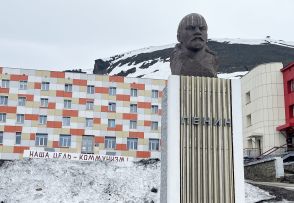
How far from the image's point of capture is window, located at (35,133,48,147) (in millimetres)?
46406

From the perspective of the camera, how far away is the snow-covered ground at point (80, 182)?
969 inches

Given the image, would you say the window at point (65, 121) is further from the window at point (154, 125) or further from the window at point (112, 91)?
the window at point (154, 125)

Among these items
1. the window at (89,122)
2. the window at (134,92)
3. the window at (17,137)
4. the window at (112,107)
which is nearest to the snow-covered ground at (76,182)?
the window at (17,137)

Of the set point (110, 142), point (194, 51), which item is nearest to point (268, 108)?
point (110, 142)

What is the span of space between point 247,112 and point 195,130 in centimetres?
3802

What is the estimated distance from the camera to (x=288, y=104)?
46.1 meters

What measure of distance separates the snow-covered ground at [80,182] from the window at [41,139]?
44.9 ft

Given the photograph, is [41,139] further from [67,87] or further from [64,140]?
[67,87]

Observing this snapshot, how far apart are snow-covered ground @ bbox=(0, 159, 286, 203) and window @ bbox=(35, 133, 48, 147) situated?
13.7 m

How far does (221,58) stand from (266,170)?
8727cm

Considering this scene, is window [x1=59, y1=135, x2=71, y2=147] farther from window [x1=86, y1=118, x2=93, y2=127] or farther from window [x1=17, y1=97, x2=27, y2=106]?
window [x1=17, y1=97, x2=27, y2=106]

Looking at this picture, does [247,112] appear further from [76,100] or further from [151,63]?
[151,63]

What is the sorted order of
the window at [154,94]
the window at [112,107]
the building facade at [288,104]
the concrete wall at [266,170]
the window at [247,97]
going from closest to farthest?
the concrete wall at [266,170]
the building facade at [288,104]
the window at [112,107]
the window at [154,94]
the window at [247,97]

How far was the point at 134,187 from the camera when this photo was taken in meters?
26.5
